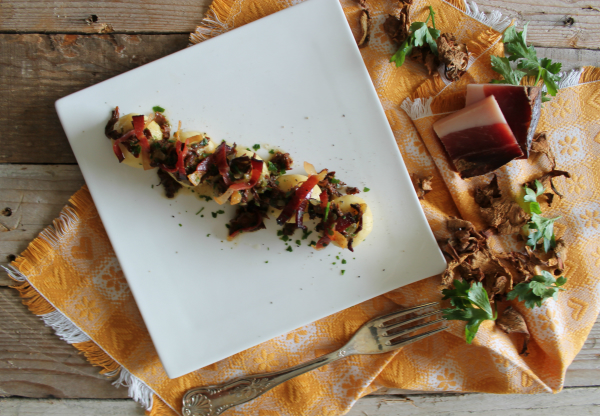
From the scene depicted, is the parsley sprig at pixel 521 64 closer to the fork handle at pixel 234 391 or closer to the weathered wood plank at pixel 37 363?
the fork handle at pixel 234 391

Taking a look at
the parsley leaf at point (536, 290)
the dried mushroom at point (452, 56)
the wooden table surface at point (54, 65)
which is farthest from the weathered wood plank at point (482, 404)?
the dried mushroom at point (452, 56)

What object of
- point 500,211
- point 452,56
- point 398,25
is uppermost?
point 398,25

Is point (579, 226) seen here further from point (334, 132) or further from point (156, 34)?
point (156, 34)

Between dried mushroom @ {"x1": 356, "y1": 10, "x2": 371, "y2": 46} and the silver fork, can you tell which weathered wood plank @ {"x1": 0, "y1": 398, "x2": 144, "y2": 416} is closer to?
the silver fork

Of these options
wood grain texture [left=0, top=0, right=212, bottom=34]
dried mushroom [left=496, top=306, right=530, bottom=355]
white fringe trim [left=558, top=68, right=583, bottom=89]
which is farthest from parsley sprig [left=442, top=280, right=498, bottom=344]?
wood grain texture [left=0, top=0, right=212, bottom=34]

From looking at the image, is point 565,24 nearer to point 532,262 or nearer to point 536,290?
point 532,262

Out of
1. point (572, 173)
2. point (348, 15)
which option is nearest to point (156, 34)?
point (348, 15)

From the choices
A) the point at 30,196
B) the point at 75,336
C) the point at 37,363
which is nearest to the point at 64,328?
the point at 75,336
